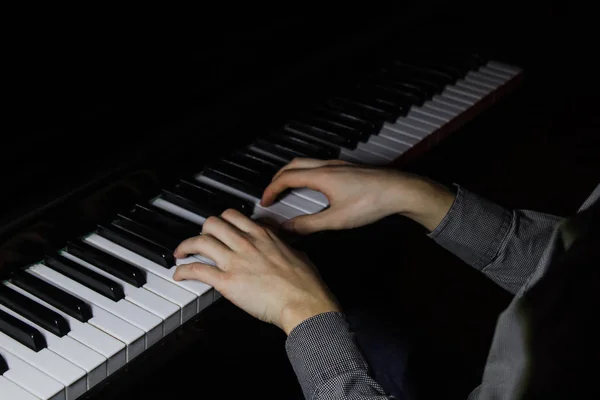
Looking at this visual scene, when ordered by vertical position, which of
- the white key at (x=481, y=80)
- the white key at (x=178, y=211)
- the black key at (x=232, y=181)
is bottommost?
the white key at (x=178, y=211)

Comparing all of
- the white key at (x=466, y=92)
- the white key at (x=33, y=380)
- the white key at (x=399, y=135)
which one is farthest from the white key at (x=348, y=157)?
the white key at (x=33, y=380)

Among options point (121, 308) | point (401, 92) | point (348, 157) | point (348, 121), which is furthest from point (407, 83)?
point (121, 308)

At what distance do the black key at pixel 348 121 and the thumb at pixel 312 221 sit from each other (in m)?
0.37

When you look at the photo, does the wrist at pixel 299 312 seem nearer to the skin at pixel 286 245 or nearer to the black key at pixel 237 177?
the skin at pixel 286 245

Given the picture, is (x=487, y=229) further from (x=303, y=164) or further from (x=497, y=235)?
(x=303, y=164)

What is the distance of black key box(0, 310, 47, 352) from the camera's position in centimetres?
102

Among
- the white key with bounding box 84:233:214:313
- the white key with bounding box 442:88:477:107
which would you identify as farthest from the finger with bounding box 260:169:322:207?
the white key with bounding box 442:88:477:107

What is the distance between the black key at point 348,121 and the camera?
167 centimetres

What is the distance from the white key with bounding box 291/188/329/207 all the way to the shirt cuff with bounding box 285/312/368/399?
379 millimetres

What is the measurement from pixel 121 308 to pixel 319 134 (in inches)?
26.9

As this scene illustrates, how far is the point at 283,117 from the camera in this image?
5.35ft

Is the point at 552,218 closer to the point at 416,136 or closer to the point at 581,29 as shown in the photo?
the point at 416,136

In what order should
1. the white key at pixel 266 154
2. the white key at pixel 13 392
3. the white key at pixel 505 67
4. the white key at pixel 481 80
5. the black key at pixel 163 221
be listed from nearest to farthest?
1. the white key at pixel 13 392
2. the black key at pixel 163 221
3. the white key at pixel 266 154
4. the white key at pixel 481 80
5. the white key at pixel 505 67

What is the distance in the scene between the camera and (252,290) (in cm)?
107
